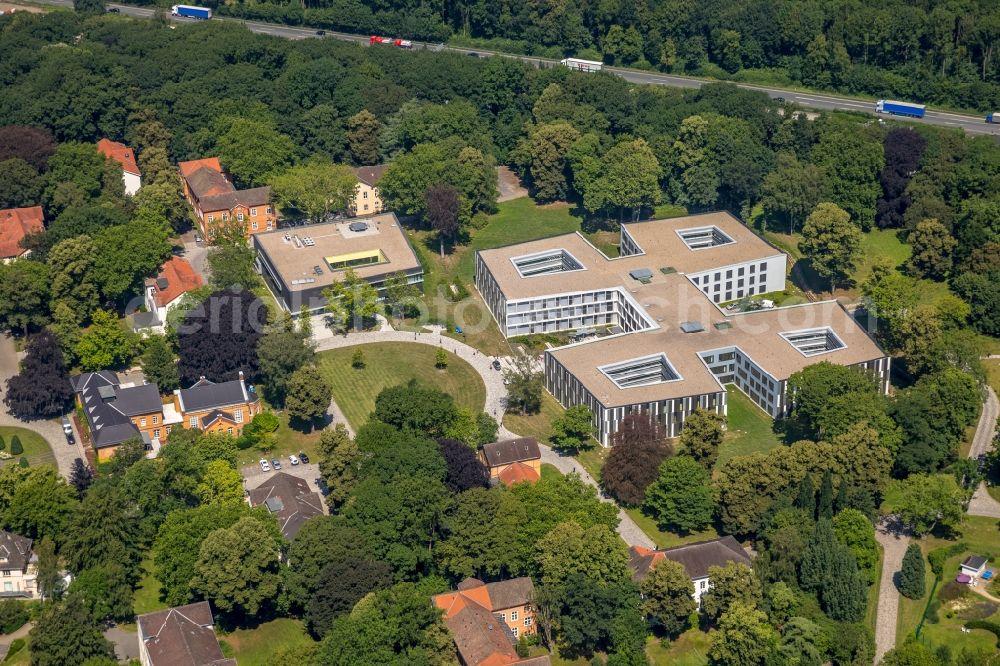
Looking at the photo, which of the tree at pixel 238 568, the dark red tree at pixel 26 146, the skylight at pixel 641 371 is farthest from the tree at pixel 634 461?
the dark red tree at pixel 26 146

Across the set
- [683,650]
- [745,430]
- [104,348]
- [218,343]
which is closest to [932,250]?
[745,430]

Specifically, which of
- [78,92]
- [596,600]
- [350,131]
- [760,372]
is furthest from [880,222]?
[78,92]

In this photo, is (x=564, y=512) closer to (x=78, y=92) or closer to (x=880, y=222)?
(x=880, y=222)

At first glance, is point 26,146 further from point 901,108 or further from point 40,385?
point 901,108

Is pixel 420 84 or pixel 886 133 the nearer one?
pixel 886 133

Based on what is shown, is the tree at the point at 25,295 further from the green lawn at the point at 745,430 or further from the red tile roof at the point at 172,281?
the green lawn at the point at 745,430

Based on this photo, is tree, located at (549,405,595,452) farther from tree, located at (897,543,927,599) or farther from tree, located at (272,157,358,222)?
tree, located at (272,157,358,222)

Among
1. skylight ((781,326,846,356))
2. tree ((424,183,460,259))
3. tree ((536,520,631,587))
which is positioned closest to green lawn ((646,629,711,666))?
tree ((536,520,631,587))
